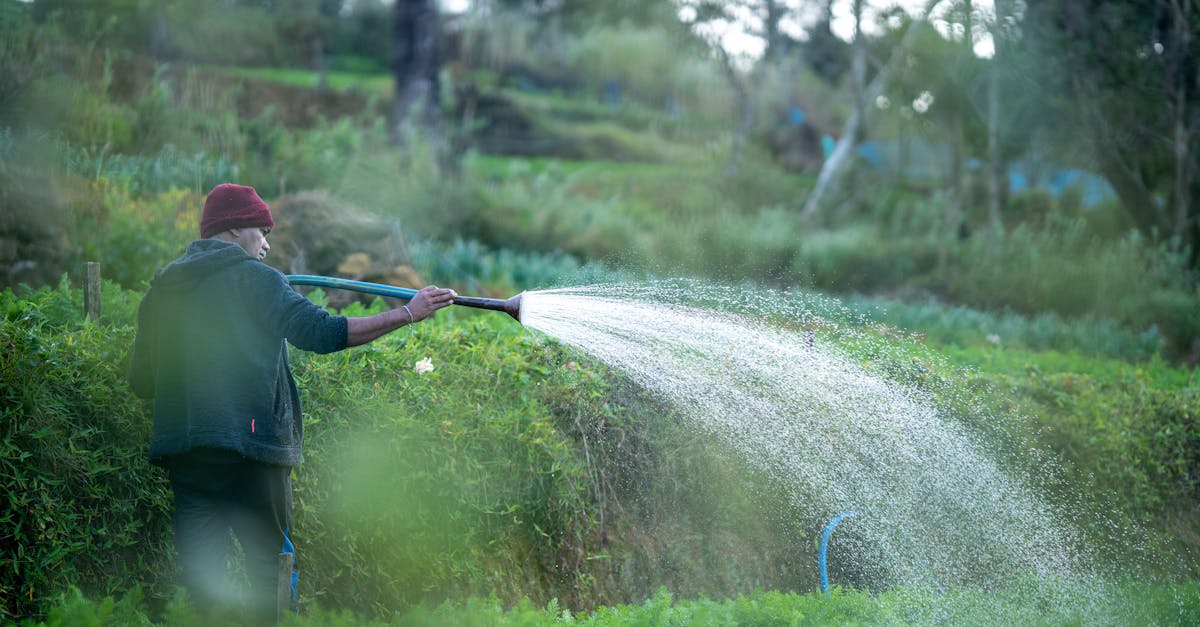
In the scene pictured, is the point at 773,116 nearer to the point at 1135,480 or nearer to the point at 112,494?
the point at 1135,480

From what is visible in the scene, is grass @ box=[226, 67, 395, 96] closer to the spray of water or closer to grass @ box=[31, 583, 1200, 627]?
the spray of water

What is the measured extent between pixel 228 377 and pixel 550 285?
5780 mm

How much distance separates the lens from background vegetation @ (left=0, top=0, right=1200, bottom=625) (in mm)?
4176

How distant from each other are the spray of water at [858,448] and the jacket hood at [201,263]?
7.02 feet

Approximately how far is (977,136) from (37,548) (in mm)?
19542

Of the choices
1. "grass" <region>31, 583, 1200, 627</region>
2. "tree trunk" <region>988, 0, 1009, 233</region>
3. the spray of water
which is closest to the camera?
"grass" <region>31, 583, 1200, 627</region>

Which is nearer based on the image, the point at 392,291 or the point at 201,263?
the point at 201,263

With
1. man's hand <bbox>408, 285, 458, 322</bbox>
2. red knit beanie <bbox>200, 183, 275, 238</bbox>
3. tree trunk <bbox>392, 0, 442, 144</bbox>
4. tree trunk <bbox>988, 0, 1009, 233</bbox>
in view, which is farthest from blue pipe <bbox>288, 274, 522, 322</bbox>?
tree trunk <bbox>988, 0, 1009, 233</bbox>

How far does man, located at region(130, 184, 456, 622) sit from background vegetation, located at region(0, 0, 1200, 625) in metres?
0.32

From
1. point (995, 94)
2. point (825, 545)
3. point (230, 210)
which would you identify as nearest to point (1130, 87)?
point (995, 94)

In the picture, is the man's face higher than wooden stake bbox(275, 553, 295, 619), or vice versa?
the man's face

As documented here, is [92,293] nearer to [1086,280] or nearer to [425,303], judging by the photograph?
[425,303]

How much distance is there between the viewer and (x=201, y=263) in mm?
3461

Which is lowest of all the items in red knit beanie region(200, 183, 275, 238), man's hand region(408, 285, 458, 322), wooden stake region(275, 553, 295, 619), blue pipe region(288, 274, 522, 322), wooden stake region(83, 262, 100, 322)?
wooden stake region(275, 553, 295, 619)
